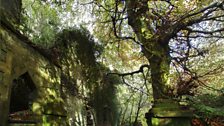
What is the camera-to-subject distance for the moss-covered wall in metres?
3.96

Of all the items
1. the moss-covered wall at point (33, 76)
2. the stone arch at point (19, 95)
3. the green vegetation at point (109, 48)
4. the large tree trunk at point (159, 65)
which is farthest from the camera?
the stone arch at point (19, 95)

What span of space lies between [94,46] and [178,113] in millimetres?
6402

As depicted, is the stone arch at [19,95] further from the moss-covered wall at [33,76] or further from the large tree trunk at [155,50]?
the large tree trunk at [155,50]

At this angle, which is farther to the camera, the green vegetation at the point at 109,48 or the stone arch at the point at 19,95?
the stone arch at the point at 19,95

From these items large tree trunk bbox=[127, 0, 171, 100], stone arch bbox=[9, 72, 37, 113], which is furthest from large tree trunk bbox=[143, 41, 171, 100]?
stone arch bbox=[9, 72, 37, 113]

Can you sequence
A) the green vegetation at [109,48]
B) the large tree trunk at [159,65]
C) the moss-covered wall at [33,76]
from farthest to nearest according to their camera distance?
the green vegetation at [109,48]
the large tree trunk at [159,65]
the moss-covered wall at [33,76]

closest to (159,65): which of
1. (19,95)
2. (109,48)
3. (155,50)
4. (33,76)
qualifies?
(155,50)

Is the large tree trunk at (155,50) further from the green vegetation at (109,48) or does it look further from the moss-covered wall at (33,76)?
the moss-covered wall at (33,76)

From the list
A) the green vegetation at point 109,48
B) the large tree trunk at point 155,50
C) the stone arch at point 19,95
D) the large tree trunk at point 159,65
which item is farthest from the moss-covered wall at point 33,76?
the large tree trunk at point 159,65

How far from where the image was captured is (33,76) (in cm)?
543

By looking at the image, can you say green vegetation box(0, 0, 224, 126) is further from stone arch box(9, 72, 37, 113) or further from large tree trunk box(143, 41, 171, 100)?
stone arch box(9, 72, 37, 113)

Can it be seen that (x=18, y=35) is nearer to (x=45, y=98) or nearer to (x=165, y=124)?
(x=45, y=98)

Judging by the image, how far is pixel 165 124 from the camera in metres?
3.98

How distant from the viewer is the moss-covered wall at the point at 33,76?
3.96 meters
